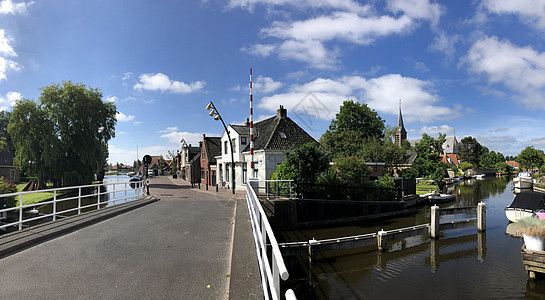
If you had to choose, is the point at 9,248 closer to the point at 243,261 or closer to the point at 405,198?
the point at 243,261

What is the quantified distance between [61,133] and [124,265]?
129 ft

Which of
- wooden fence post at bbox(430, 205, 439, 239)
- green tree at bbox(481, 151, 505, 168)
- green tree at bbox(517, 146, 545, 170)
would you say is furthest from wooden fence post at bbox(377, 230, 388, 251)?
green tree at bbox(481, 151, 505, 168)

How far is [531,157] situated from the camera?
9106 centimetres

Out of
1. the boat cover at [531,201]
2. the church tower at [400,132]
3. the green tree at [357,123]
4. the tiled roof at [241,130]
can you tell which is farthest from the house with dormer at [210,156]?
the church tower at [400,132]

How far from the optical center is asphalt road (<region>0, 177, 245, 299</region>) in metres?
4.61

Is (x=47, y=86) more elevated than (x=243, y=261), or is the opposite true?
(x=47, y=86)

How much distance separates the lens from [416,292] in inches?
421

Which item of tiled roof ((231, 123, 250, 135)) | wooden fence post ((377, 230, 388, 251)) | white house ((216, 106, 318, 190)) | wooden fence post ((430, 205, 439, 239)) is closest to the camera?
wooden fence post ((377, 230, 388, 251))

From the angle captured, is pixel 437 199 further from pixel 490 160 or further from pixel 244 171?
pixel 490 160

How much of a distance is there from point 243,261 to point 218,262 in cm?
66

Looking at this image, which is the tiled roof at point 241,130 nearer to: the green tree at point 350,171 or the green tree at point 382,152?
the green tree at point 350,171

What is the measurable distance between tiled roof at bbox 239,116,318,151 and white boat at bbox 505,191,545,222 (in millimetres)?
16602

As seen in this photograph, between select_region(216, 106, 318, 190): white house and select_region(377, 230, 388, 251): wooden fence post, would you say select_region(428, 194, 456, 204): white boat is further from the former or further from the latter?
select_region(377, 230, 388, 251): wooden fence post

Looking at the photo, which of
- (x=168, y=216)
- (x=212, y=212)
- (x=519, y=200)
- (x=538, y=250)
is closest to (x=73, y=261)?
(x=168, y=216)
